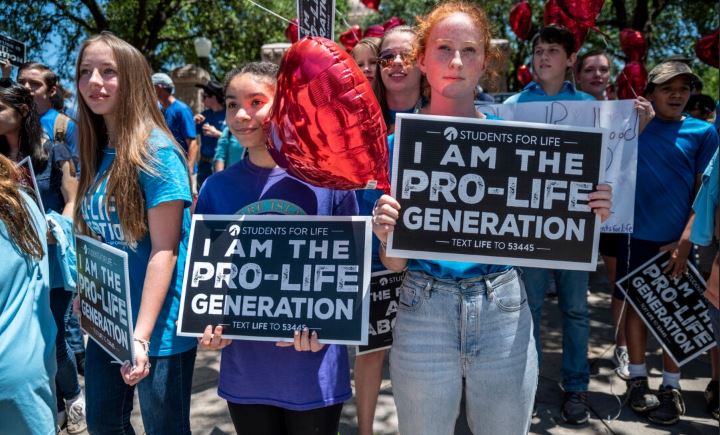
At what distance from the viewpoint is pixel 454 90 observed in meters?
1.75

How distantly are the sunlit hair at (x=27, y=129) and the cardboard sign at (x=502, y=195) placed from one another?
7.29 feet

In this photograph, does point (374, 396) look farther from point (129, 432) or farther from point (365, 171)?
point (365, 171)

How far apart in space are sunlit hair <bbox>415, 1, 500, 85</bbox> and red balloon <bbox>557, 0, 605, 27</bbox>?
1.92 metres

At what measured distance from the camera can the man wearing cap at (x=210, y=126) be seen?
6.70 meters

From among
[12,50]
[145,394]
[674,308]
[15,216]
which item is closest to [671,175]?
[674,308]

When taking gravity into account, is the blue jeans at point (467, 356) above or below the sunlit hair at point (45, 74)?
below

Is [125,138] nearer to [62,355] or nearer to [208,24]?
[62,355]

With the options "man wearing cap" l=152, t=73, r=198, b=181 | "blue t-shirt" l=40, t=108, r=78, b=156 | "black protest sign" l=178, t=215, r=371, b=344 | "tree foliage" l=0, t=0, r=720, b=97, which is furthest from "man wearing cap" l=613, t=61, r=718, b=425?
"tree foliage" l=0, t=0, r=720, b=97

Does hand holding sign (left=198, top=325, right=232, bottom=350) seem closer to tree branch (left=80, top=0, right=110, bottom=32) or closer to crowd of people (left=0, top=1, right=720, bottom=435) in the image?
crowd of people (left=0, top=1, right=720, bottom=435)

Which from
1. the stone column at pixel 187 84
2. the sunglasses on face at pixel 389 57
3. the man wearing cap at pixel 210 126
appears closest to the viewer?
the sunglasses on face at pixel 389 57

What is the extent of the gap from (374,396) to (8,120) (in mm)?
2305

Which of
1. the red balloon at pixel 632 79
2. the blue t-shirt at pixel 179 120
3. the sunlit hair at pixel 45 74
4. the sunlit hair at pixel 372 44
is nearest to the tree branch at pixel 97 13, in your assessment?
the blue t-shirt at pixel 179 120

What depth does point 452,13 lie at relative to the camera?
1.75 metres

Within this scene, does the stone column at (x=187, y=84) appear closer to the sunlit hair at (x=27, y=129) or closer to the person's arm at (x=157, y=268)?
the sunlit hair at (x=27, y=129)
